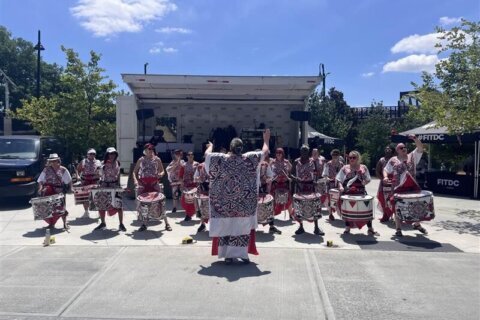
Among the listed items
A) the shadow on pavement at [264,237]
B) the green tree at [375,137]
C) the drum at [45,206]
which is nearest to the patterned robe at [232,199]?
the shadow on pavement at [264,237]

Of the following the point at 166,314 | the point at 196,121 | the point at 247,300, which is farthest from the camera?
the point at 196,121

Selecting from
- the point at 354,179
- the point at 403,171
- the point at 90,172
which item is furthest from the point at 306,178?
the point at 90,172

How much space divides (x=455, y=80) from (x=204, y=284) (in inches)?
336

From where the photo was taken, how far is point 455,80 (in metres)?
10.8

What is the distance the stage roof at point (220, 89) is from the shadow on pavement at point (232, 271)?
7058 mm

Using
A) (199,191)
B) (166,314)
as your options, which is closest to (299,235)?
(199,191)

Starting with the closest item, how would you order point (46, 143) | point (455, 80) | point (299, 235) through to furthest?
1. point (299, 235)
2. point (455, 80)
3. point (46, 143)

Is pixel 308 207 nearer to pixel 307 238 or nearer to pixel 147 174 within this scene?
pixel 307 238

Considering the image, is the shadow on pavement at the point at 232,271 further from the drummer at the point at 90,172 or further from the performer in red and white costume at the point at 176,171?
the drummer at the point at 90,172

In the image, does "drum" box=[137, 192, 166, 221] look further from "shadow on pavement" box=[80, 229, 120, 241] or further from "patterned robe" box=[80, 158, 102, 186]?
"patterned robe" box=[80, 158, 102, 186]

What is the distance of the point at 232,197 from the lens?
6309 millimetres

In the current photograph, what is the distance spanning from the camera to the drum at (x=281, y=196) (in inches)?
363

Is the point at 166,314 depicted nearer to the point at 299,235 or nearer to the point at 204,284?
the point at 204,284

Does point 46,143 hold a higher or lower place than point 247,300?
higher
